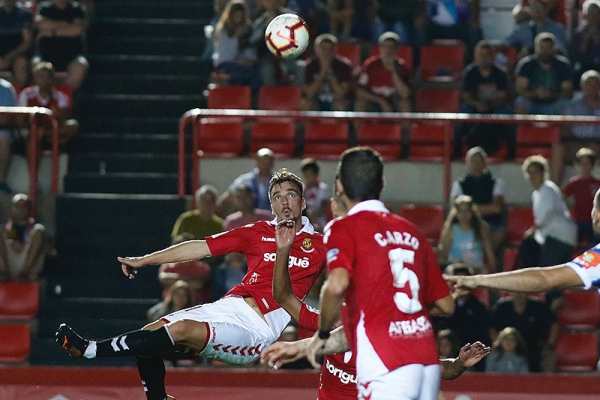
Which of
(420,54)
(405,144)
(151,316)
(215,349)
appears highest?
(420,54)

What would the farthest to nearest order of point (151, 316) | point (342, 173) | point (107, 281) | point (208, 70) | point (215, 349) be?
point (208, 70), point (107, 281), point (151, 316), point (215, 349), point (342, 173)

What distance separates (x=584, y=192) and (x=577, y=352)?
1.82 m

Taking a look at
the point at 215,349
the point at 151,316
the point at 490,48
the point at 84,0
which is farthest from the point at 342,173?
the point at 84,0

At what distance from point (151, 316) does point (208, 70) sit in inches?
170

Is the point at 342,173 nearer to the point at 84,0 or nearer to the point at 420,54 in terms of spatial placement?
the point at 420,54

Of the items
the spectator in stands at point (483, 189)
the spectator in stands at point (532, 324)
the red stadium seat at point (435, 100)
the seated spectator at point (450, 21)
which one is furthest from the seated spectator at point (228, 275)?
the seated spectator at point (450, 21)

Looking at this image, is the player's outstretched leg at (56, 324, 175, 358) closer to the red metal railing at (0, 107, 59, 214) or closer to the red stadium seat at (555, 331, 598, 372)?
the red metal railing at (0, 107, 59, 214)

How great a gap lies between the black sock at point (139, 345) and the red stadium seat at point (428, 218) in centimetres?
566

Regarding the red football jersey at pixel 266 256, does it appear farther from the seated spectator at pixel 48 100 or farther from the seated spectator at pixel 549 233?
the seated spectator at pixel 48 100

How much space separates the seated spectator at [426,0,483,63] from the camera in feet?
48.3

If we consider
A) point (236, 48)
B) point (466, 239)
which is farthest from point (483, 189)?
point (236, 48)

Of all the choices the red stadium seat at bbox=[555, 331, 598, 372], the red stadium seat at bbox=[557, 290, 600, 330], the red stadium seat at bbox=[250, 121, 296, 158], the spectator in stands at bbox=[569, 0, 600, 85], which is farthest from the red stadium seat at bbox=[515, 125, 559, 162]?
the red stadium seat at bbox=[250, 121, 296, 158]

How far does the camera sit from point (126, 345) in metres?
7.20

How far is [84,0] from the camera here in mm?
15398
